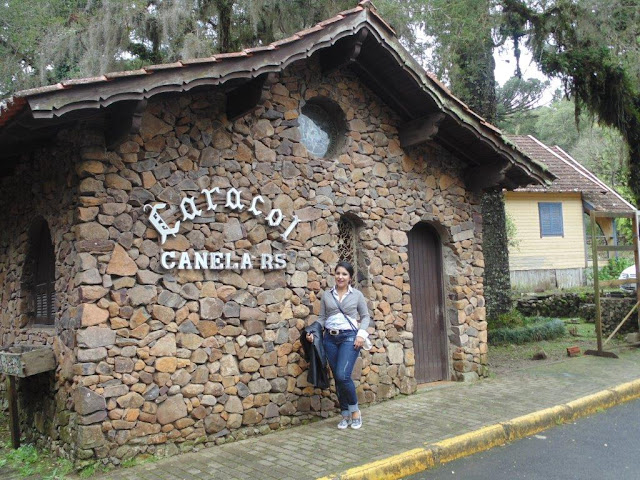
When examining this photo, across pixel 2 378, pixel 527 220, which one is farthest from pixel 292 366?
pixel 527 220

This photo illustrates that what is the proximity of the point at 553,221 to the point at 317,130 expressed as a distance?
18.9 metres

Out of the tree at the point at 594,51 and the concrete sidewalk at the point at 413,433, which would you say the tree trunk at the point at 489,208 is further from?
the concrete sidewalk at the point at 413,433

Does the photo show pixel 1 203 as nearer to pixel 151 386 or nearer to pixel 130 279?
pixel 130 279

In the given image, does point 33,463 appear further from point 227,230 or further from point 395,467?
point 395,467

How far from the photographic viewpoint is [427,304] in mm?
9016

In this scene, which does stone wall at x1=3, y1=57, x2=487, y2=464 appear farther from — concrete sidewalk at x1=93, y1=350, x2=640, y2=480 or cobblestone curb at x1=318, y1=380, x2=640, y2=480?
cobblestone curb at x1=318, y1=380, x2=640, y2=480

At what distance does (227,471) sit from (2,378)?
408cm

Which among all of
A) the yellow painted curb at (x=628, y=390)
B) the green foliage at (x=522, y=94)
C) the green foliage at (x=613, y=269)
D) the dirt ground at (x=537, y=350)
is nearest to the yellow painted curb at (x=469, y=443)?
the yellow painted curb at (x=628, y=390)

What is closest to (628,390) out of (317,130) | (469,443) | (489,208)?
(469,443)

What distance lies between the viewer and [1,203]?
7.65m

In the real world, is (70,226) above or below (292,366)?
above

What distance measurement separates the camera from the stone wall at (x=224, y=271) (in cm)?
574

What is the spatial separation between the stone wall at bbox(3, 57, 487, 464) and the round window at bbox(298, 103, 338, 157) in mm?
289

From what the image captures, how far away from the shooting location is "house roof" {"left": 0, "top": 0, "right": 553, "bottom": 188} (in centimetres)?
511
